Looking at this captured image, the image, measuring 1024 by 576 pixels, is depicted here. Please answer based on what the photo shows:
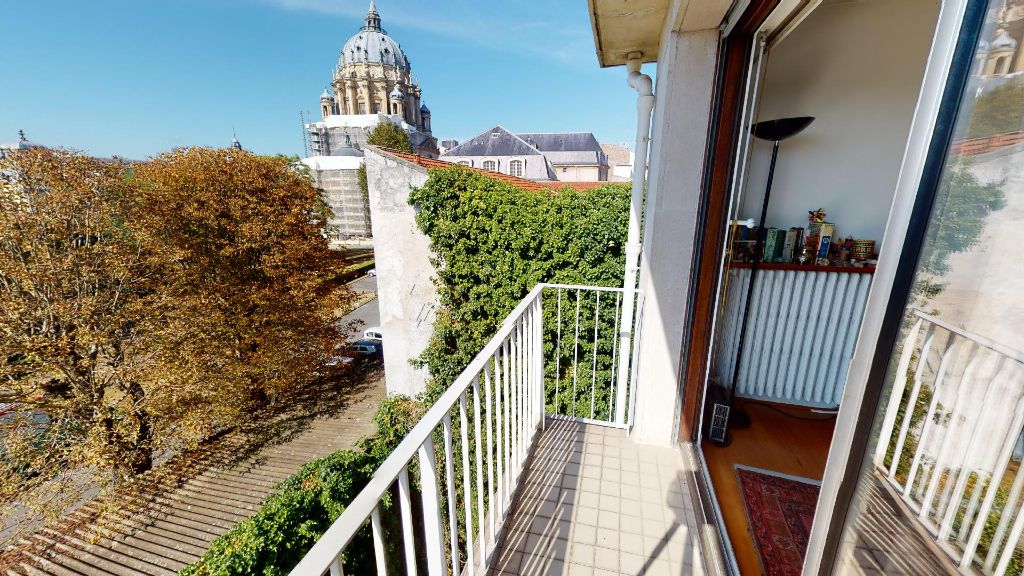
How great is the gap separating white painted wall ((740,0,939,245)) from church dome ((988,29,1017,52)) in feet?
8.84

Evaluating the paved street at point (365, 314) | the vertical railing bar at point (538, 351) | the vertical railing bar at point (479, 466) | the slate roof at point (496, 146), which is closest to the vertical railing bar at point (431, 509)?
the vertical railing bar at point (479, 466)

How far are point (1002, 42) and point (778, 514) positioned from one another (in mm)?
2151

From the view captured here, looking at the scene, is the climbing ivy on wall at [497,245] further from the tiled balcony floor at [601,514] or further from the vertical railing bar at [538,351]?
the tiled balcony floor at [601,514]

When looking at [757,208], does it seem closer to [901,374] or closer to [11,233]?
[901,374]

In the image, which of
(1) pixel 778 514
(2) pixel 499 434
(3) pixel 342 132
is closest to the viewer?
(2) pixel 499 434

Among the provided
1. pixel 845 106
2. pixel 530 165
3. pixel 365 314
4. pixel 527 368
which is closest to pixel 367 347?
pixel 365 314

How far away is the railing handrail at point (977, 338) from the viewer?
447 millimetres

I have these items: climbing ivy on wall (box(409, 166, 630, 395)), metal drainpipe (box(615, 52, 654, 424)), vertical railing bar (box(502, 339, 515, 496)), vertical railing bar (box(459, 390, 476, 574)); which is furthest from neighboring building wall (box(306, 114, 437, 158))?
vertical railing bar (box(459, 390, 476, 574))

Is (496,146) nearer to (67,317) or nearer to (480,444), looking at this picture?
(67,317)

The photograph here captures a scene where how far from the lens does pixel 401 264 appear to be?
7082 millimetres

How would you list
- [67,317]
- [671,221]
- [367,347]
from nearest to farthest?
[671,221] → [67,317] → [367,347]

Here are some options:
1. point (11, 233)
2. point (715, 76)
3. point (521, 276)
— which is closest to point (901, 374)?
point (715, 76)

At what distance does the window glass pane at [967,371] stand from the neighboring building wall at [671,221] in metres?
1.58

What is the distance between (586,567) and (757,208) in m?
2.68
